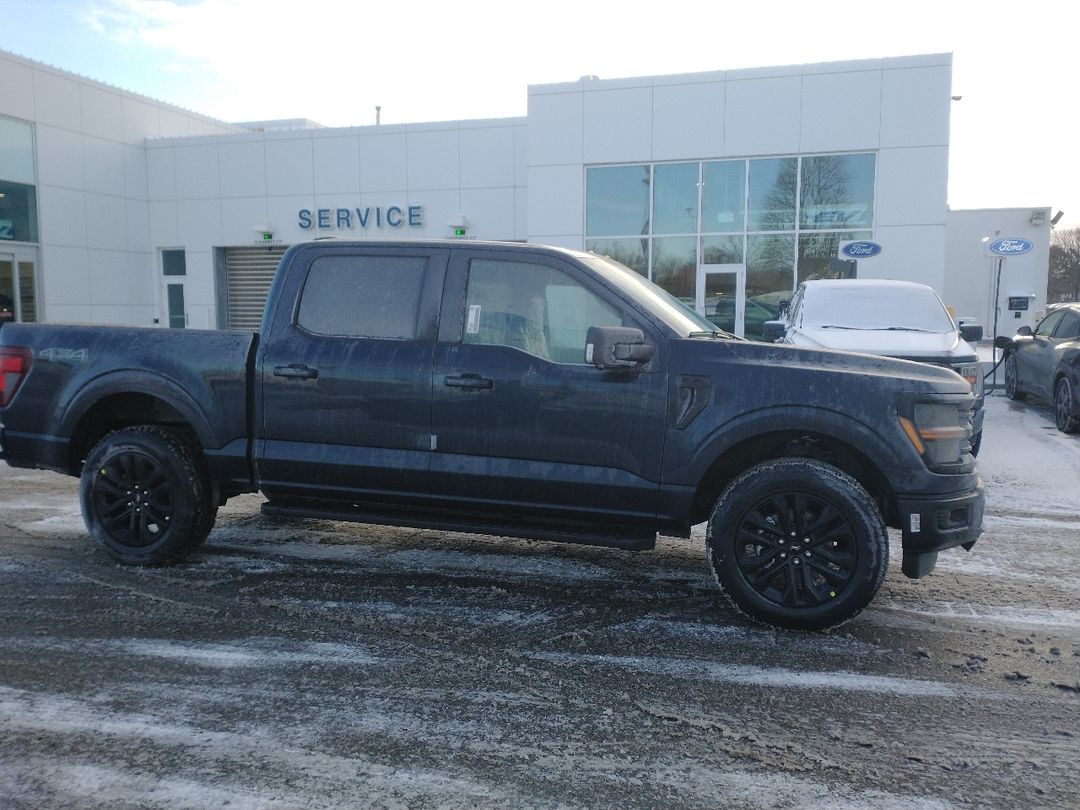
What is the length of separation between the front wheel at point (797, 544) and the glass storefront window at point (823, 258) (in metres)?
14.8

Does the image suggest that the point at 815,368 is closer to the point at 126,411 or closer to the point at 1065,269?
the point at 126,411

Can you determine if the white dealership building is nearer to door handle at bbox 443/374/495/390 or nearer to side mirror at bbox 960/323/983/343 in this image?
side mirror at bbox 960/323/983/343

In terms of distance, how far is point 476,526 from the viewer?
4.85m

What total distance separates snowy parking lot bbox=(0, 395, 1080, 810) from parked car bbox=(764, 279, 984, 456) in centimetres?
276

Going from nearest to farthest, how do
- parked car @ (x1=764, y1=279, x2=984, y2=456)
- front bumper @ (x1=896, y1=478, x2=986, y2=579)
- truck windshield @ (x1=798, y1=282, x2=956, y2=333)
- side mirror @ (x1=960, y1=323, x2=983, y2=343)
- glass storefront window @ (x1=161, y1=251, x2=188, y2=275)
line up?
front bumper @ (x1=896, y1=478, x2=986, y2=579) → parked car @ (x1=764, y1=279, x2=984, y2=456) → truck windshield @ (x1=798, y1=282, x2=956, y2=333) → side mirror @ (x1=960, y1=323, x2=983, y2=343) → glass storefront window @ (x1=161, y1=251, x2=188, y2=275)

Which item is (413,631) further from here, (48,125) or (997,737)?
(48,125)

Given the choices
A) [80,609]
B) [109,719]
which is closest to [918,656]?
[109,719]

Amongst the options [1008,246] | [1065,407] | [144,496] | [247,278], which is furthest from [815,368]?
[247,278]

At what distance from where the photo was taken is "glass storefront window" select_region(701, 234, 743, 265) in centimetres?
1867

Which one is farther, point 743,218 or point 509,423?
point 743,218

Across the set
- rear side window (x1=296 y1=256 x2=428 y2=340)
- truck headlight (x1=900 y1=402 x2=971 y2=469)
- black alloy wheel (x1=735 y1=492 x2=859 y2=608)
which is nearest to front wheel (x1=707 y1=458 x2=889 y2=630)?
black alloy wheel (x1=735 y1=492 x2=859 y2=608)

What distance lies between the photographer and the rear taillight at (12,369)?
5547 mm

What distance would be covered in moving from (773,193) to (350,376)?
15.2 metres

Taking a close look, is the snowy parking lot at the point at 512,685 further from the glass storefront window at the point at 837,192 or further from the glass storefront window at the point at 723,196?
the glass storefront window at the point at 723,196
